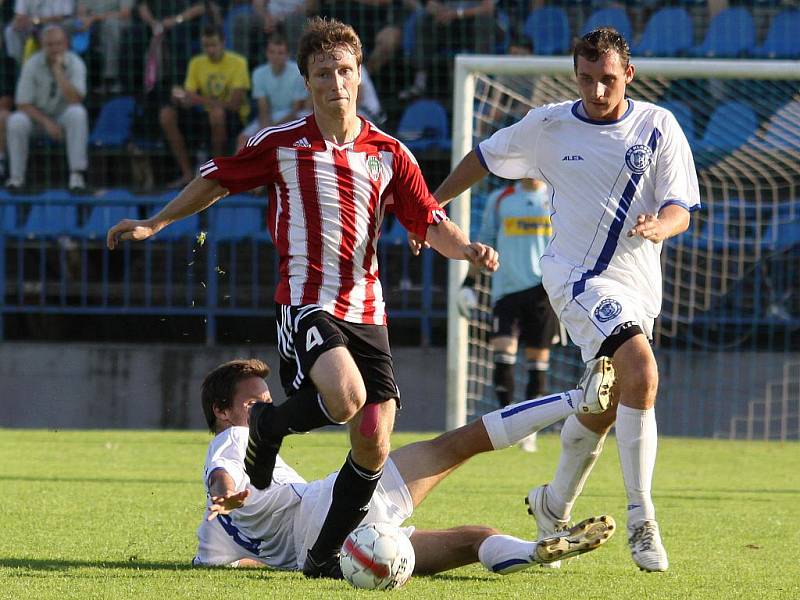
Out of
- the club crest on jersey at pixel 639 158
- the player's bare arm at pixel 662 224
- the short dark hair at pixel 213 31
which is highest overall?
the short dark hair at pixel 213 31

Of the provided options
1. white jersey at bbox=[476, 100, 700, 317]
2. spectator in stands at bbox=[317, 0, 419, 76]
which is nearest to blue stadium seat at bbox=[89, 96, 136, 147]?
spectator in stands at bbox=[317, 0, 419, 76]

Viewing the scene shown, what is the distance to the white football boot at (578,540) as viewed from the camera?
4.55 m

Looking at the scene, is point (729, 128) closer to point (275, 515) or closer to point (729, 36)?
point (729, 36)

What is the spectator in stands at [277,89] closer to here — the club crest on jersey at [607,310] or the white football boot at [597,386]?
the club crest on jersey at [607,310]

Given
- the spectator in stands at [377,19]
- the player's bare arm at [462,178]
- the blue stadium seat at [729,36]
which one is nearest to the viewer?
the player's bare arm at [462,178]

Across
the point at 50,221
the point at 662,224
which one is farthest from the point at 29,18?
the point at 662,224

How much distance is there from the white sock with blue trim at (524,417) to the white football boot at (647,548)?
0.51 meters

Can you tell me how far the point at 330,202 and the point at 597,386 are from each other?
120cm

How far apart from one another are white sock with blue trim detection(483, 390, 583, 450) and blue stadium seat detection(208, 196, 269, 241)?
8287 millimetres

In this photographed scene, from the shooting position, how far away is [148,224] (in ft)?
16.4

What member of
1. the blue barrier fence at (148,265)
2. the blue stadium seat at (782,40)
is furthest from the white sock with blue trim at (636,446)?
the blue stadium seat at (782,40)

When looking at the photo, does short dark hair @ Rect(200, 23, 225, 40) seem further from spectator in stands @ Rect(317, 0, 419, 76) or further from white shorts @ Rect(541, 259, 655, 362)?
white shorts @ Rect(541, 259, 655, 362)

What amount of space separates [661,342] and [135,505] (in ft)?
24.3

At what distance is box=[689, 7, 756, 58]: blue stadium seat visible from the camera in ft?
45.6
